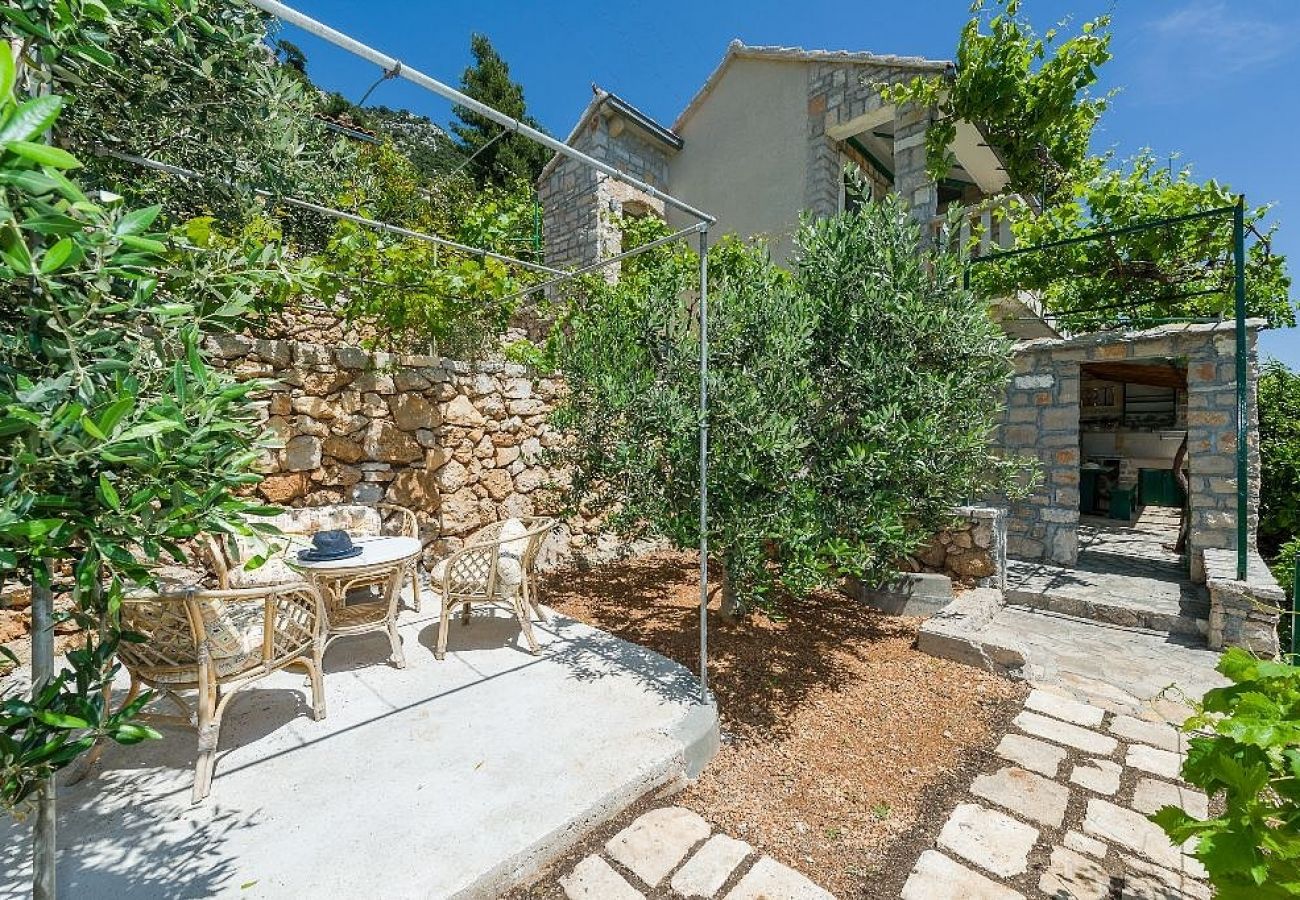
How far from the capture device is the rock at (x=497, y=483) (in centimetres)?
594

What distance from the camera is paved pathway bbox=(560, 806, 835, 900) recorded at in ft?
6.98

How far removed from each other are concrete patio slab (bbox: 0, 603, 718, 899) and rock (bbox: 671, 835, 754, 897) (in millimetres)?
408

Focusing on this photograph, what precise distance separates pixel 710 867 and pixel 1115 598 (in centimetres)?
565

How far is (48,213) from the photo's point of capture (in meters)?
0.95

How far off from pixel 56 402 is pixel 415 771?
2.26 meters

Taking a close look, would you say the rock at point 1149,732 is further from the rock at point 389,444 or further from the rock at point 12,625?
the rock at point 12,625

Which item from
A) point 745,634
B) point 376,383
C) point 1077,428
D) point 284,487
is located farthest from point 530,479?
point 1077,428

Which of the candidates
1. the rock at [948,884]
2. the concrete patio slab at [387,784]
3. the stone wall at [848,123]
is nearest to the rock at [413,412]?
the concrete patio slab at [387,784]

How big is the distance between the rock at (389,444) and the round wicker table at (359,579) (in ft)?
5.38

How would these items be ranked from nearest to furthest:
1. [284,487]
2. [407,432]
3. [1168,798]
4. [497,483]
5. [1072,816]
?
1. [1072,816]
2. [1168,798]
3. [284,487]
4. [407,432]
5. [497,483]

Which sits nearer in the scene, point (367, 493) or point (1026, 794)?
point (1026, 794)

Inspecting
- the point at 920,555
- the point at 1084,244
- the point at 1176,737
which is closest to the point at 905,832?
the point at 1176,737

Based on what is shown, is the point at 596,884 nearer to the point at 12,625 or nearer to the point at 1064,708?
the point at 1064,708

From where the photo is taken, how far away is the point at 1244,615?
15.2 ft
